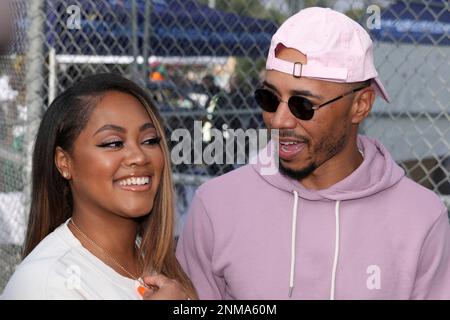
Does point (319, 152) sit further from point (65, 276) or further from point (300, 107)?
point (65, 276)

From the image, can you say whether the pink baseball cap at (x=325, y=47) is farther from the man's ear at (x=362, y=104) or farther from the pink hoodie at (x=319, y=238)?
the pink hoodie at (x=319, y=238)

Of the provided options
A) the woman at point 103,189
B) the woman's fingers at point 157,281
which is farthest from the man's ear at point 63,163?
the woman's fingers at point 157,281

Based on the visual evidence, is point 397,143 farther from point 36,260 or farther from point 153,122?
point 36,260

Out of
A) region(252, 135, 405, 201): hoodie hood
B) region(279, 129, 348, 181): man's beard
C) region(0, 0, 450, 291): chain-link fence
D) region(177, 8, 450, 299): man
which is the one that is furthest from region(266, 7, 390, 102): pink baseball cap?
region(0, 0, 450, 291): chain-link fence

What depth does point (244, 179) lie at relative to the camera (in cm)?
294

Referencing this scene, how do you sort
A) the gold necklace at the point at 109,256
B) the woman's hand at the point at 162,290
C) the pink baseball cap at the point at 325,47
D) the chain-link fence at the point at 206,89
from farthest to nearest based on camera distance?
the chain-link fence at the point at 206,89 < the pink baseball cap at the point at 325,47 < the gold necklace at the point at 109,256 < the woman's hand at the point at 162,290

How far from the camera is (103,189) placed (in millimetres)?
2582

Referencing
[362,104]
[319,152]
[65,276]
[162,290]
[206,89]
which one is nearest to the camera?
[65,276]

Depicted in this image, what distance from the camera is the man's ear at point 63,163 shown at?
2660mm

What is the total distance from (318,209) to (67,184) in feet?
2.99

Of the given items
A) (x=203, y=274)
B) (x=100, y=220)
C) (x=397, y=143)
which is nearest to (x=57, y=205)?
(x=100, y=220)

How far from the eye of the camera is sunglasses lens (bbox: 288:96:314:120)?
→ 2.77 m

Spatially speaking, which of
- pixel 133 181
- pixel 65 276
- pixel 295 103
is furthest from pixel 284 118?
pixel 65 276
